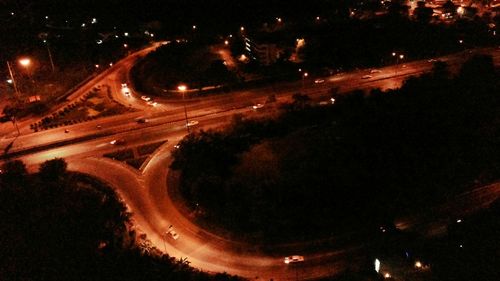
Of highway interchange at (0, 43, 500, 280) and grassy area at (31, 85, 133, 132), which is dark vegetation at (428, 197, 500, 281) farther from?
grassy area at (31, 85, 133, 132)

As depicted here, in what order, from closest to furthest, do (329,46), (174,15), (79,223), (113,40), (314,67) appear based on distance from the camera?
(79,223), (314,67), (329,46), (113,40), (174,15)

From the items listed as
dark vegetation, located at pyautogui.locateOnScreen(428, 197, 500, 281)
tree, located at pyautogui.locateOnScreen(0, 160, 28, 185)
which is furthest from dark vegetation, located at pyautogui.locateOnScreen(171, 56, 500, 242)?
tree, located at pyautogui.locateOnScreen(0, 160, 28, 185)

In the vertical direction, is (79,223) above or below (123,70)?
below

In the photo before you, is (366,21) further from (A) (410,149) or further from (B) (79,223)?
(B) (79,223)

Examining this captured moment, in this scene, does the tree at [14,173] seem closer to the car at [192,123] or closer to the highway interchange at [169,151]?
the highway interchange at [169,151]

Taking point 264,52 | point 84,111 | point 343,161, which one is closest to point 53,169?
point 84,111

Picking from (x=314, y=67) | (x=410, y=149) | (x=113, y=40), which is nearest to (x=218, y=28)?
(x=113, y=40)

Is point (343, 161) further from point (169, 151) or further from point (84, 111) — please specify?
point (84, 111)
